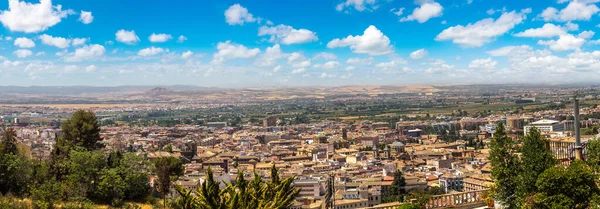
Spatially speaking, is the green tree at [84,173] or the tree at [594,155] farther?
the green tree at [84,173]

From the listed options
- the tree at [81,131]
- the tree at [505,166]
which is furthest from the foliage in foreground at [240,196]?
the tree at [81,131]

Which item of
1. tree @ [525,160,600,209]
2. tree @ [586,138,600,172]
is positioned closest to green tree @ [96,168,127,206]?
tree @ [525,160,600,209]

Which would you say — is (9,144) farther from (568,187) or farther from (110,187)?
(568,187)

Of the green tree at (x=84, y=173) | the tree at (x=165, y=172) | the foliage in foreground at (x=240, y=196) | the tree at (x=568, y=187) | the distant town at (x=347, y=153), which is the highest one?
the tree at (x=568, y=187)

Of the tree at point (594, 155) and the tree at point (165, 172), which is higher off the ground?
the tree at point (594, 155)

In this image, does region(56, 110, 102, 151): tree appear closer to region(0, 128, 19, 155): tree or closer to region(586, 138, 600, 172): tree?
region(0, 128, 19, 155): tree

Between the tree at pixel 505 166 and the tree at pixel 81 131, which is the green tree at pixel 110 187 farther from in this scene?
the tree at pixel 505 166

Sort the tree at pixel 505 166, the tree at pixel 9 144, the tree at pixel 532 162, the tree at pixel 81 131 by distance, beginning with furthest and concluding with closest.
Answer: the tree at pixel 81 131 → the tree at pixel 9 144 → the tree at pixel 505 166 → the tree at pixel 532 162

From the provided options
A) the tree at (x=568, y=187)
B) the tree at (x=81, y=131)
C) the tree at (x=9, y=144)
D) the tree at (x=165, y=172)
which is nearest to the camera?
the tree at (x=568, y=187)
